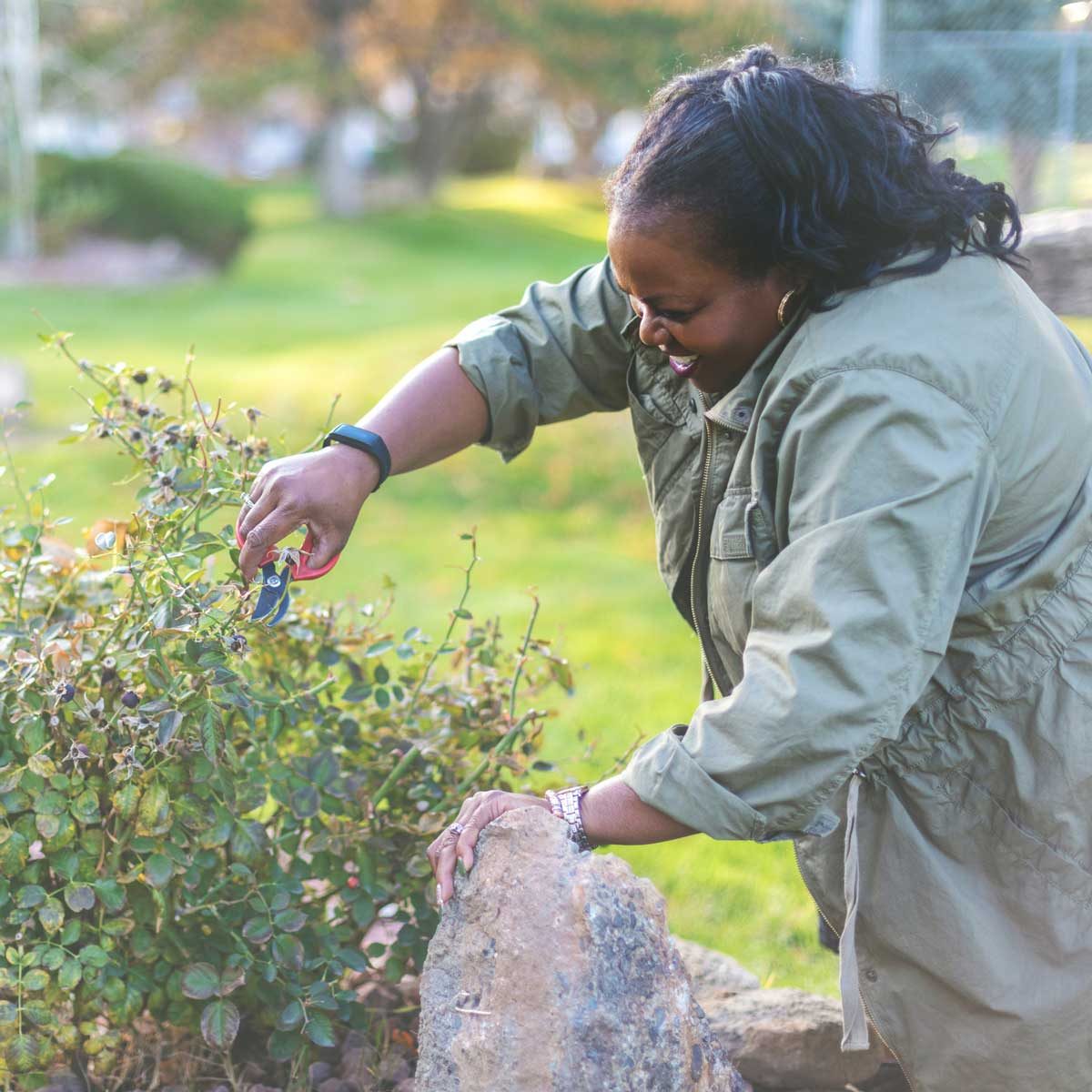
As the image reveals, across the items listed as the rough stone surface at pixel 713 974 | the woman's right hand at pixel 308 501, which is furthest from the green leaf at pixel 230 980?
the rough stone surface at pixel 713 974

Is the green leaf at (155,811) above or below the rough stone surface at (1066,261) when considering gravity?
below

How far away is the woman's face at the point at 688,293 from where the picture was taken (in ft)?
6.01

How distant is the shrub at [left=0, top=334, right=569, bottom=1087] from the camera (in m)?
2.08

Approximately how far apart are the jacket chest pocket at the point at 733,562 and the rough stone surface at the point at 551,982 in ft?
1.21

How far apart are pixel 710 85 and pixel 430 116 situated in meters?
27.7

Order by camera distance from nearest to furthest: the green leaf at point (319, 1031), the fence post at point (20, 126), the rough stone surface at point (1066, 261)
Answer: the green leaf at point (319, 1031), the rough stone surface at point (1066, 261), the fence post at point (20, 126)

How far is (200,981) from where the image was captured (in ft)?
7.07

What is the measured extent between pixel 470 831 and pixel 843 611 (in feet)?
2.04

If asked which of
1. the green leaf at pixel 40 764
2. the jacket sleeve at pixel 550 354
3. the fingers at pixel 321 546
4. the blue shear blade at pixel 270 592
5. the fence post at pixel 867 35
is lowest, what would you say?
the green leaf at pixel 40 764

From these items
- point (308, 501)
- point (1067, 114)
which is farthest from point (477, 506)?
point (1067, 114)

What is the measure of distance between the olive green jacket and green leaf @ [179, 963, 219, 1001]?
2.72 feet

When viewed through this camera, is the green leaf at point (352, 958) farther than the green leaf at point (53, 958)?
Yes

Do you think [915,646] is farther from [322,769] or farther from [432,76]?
[432,76]

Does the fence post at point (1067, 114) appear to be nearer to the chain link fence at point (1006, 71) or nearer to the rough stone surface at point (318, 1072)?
the chain link fence at point (1006, 71)
